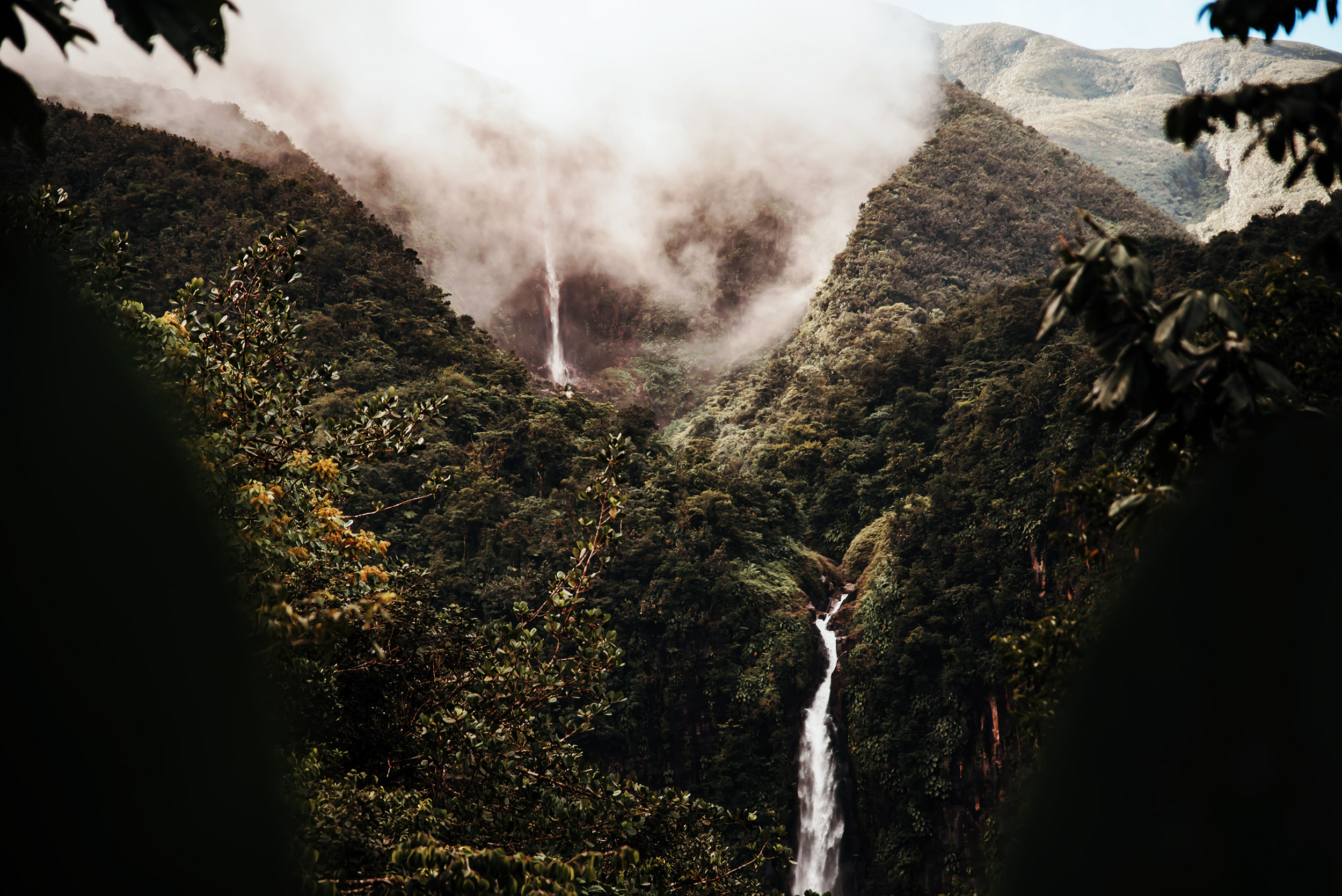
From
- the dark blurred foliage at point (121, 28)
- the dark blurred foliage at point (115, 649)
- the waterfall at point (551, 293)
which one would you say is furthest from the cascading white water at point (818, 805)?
the waterfall at point (551, 293)

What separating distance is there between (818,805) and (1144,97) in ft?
245

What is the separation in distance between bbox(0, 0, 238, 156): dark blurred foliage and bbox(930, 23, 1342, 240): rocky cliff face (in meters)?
30.6

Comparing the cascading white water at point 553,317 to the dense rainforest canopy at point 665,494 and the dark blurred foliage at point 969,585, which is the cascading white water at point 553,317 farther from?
the dark blurred foliage at point 969,585

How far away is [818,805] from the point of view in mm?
15516

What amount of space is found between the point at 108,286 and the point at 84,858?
459cm

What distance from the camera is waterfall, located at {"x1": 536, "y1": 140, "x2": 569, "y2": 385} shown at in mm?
37219

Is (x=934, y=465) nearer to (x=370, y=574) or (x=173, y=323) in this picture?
(x=370, y=574)

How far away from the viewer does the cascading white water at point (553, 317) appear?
37094 millimetres

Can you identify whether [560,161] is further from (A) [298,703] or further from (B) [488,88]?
(A) [298,703]

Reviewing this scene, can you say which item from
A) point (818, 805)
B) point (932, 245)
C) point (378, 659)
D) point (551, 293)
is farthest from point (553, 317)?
point (378, 659)

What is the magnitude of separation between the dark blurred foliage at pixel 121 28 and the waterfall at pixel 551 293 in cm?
3491

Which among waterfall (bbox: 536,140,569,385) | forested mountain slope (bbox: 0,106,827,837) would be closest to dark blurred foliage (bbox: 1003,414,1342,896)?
forested mountain slope (bbox: 0,106,827,837)

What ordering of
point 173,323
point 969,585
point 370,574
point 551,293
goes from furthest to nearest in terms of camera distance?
point 551,293, point 969,585, point 173,323, point 370,574

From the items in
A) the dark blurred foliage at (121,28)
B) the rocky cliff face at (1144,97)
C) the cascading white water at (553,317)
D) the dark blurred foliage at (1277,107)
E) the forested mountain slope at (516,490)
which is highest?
the rocky cliff face at (1144,97)
